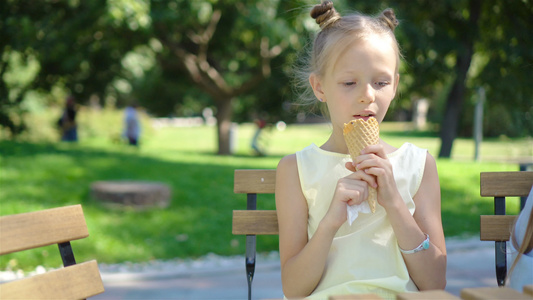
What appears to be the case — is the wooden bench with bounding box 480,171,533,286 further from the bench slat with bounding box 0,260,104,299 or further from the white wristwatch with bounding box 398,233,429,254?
the bench slat with bounding box 0,260,104,299

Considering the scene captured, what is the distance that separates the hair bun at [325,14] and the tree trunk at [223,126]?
1318cm

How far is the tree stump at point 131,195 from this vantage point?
6.60 meters

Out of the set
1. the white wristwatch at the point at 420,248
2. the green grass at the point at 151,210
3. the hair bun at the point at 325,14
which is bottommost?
the green grass at the point at 151,210

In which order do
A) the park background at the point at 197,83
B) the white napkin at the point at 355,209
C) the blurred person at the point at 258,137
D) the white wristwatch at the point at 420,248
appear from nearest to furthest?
the white napkin at the point at 355,209
the white wristwatch at the point at 420,248
the park background at the point at 197,83
the blurred person at the point at 258,137

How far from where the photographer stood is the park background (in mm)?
6328

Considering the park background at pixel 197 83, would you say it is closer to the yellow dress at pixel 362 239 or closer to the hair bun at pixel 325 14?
the hair bun at pixel 325 14

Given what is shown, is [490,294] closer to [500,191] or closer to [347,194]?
[347,194]

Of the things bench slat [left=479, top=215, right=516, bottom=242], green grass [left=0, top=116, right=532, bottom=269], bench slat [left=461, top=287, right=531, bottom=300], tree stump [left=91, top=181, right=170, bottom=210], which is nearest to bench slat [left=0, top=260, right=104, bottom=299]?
bench slat [left=461, top=287, right=531, bottom=300]

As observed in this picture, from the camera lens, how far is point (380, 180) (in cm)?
177

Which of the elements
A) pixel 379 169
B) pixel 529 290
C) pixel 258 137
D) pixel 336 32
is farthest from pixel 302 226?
pixel 258 137

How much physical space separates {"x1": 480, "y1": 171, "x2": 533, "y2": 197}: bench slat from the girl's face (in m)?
0.81

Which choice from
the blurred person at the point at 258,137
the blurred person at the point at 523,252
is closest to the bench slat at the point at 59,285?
the blurred person at the point at 523,252

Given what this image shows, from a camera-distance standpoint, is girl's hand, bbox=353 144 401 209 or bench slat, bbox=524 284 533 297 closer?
bench slat, bbox=524 284 533 297

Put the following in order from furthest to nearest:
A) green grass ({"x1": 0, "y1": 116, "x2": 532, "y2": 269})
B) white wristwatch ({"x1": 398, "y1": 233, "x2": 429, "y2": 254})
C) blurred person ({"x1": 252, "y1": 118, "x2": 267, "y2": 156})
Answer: blurred person ({"x1": 252, "y1": 118, "x2": 267, "y2": 156}) → green grass ({"x1": 0, "y1": 116, "x2": 532, "y2": 269}) → white wristwatch ({"x1": 398, "y1": 233, "x2": 429, "y2": 254})
